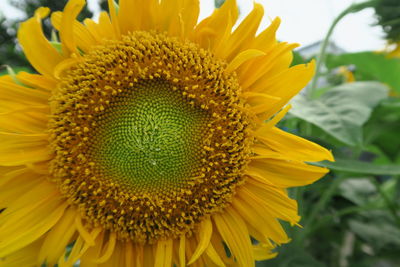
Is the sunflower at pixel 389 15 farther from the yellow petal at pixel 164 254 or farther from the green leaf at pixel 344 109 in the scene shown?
the yellow petal at pixel 164 254

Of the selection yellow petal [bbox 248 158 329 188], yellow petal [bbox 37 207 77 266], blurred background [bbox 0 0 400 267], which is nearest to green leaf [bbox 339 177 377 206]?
blurred background [bbox 0 0 400 267]

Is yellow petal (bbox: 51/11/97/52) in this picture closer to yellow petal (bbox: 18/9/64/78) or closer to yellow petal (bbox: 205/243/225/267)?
yellow petal (bbox: 18/9/64/78)

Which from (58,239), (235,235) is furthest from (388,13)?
(58,239)

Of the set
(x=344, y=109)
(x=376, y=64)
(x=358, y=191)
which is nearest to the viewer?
(x=344, y=109)

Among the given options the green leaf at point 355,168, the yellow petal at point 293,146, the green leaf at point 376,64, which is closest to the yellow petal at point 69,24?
the yellow petal at point 293,146

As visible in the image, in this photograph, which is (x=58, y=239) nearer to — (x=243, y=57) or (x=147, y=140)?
(x=147, y=140)

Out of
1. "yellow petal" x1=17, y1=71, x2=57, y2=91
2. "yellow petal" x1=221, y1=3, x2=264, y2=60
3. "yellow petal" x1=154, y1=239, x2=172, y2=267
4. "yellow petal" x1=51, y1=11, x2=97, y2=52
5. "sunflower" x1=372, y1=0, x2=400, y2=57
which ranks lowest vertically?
"yellow petal" x1=154, y1=239, x2=172, y2=267
